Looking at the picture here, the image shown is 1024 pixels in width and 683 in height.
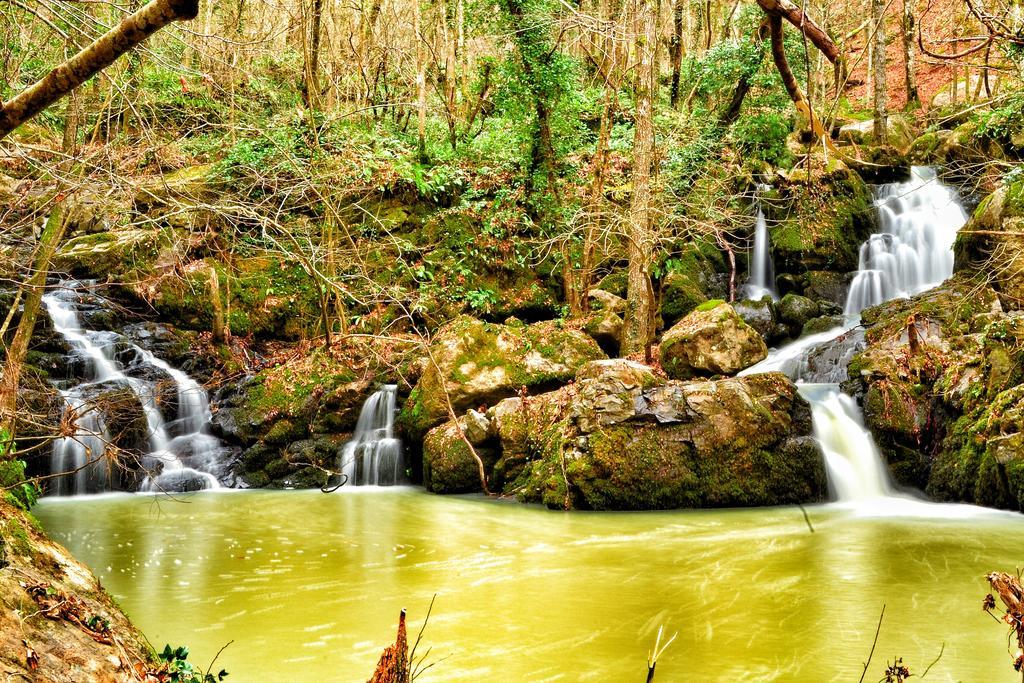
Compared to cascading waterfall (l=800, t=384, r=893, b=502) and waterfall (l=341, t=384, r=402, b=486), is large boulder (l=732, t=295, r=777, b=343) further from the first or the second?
waterfall (l=341, t=384, r=402, b=486)

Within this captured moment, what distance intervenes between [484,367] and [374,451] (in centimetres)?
243

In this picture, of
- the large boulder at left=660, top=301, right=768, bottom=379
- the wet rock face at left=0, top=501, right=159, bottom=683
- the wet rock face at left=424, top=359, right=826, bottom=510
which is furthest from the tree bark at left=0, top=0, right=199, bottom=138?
the large boulder at left=660, top=301, right=768, bottom=379

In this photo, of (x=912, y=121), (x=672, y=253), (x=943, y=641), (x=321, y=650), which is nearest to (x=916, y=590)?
(x=943, y=641)

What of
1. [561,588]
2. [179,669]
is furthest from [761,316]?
[179,669]

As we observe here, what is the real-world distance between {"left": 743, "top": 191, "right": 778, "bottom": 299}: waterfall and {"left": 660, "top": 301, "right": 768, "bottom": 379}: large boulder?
449 centimetres

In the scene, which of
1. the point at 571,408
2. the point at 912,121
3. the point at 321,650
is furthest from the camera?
the point at 912,121

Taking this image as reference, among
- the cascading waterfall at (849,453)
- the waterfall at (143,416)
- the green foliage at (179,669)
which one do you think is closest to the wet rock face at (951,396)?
the cascading waterfall at (849,453)

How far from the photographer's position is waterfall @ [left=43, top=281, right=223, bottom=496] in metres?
11.4

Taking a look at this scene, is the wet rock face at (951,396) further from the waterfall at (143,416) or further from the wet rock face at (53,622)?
the waterfall at (143,416)

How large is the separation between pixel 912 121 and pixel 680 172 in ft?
30.3

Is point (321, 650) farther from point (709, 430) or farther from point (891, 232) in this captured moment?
point (891, 232)

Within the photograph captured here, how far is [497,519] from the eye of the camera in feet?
29.4

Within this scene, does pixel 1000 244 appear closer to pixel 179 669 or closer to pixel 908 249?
pixel 908 249

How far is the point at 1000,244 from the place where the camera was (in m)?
9.41
